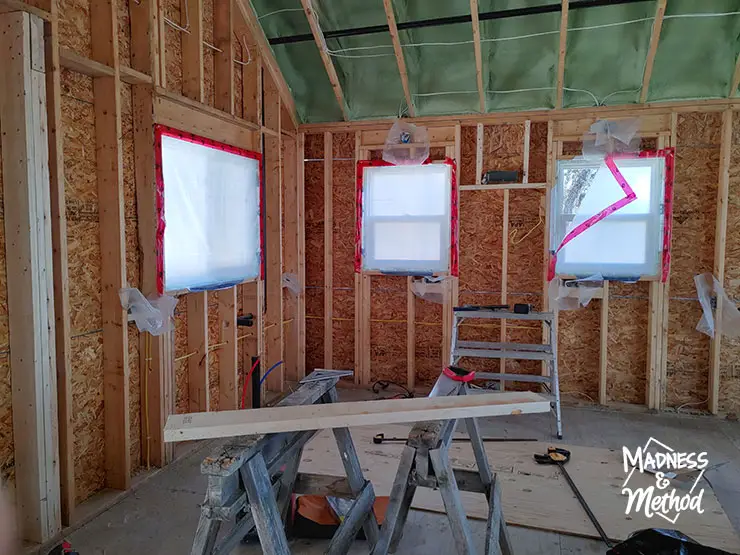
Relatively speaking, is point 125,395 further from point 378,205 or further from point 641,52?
point 641,52

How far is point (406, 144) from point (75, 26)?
2.77 meters

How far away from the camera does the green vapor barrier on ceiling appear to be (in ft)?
13.5

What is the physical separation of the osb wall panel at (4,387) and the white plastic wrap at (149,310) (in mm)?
612

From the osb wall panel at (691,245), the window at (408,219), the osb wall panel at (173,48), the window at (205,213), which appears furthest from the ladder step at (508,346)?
the osb wall panel at (173,48)

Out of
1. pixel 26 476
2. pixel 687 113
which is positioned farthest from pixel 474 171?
pixel 26 476

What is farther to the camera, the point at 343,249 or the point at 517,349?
the point at 343,249

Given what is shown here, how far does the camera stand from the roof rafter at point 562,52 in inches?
146

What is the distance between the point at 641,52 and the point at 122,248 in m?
4.19

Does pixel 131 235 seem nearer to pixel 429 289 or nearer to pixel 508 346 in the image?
pixel 429 289

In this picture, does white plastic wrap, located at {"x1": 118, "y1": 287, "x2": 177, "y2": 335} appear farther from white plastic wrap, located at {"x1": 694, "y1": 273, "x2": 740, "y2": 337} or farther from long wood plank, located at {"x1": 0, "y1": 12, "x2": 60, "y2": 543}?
white plastic wrap, located at {"x1": 694, "y1": 273, "x2": 740, "y2": 337}

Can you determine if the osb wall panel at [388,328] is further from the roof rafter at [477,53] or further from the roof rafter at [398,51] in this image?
the roof rafter at [477,53]

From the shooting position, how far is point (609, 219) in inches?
175

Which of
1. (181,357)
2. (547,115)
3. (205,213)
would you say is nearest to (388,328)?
(181,357)

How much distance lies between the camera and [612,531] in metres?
2.67
